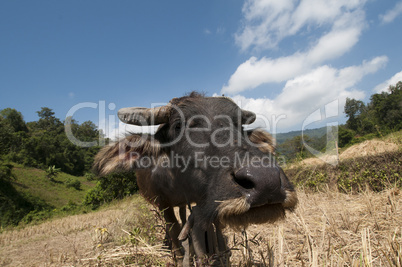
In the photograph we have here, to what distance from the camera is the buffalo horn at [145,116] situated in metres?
2.77

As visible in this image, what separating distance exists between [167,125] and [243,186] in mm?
1481

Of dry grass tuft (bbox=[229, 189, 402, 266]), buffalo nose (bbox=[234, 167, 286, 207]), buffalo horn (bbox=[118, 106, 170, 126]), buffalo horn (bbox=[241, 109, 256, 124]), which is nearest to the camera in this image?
buffalo nose (bbox=[234, 167, 286, 207])

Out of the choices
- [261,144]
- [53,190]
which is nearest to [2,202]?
[53,190]

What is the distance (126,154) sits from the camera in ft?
10.3

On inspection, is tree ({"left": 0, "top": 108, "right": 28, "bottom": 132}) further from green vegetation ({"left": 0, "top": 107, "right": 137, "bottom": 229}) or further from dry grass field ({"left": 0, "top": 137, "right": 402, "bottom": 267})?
dry grass field ({"left": 0, "top": 137, "right": 402, "bottom": 267})

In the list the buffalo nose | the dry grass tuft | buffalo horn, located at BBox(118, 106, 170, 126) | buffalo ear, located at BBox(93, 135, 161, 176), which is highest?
buffalo horn, located at BBox(118, 106, 170, 126)

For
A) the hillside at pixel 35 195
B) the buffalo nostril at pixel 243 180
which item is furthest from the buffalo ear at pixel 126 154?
the hillside at pixel 35 195

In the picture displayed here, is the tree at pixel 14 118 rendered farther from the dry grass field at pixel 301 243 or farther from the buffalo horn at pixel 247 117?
the buffalo horn at pixel 247 117

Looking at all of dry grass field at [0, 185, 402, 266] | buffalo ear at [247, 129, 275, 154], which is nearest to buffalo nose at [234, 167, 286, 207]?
dry grass field at [0, 185, 402, 266]

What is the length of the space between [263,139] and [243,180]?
195 cm

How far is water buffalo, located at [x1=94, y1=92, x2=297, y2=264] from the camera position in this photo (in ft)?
5.49

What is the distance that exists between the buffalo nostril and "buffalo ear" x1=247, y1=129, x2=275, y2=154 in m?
1.75

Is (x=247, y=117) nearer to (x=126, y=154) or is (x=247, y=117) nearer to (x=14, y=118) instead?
(x=126, y=154)

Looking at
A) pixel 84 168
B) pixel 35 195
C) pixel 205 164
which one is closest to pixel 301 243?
pixel 205 164
